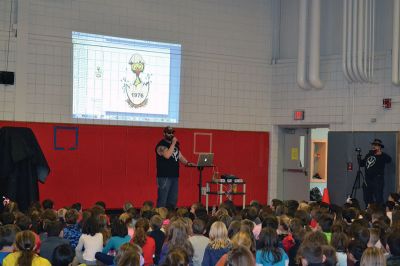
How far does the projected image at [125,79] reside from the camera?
14.3 meters

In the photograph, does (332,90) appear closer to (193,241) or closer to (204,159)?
(204,159)

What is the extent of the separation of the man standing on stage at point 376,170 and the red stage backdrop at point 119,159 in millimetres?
3470

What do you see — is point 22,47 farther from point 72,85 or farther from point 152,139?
point 152,139

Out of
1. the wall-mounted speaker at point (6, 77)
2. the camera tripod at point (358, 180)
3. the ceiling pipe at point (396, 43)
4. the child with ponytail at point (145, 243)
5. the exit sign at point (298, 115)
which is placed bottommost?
the child with ponytail at point (145, 243)

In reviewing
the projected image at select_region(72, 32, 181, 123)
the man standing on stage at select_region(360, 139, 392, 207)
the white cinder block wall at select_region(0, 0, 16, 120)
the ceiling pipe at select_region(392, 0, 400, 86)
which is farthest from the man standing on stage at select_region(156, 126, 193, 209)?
the ceiling pipe at select_region(392, 0, 400, 86)

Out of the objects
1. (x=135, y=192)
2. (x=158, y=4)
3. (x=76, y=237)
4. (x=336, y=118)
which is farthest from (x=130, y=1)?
(x=76, y=237)

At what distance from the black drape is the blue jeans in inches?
85.5

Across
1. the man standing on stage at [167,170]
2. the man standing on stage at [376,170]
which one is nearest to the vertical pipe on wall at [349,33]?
the man standing on stage at [376,170]

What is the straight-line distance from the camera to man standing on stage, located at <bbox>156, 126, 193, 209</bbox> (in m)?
12.8

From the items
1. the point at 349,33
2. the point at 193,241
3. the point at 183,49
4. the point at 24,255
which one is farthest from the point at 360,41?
the point at 24,255

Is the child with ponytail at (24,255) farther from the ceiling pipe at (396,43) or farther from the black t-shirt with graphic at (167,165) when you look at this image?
the ceiling pipe at (396,43)

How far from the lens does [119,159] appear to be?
14836 millimetres

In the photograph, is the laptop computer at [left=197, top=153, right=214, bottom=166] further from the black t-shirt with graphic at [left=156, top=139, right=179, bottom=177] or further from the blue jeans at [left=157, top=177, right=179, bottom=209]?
the blue jeans at [left=157, top=177, right=179, bottom=209]

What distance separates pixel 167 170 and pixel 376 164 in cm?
461
